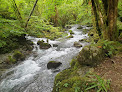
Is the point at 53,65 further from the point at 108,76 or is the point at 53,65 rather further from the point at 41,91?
the point at 108,76

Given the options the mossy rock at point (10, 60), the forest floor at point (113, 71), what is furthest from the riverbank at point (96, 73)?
the mossy rock at point (10, 60)

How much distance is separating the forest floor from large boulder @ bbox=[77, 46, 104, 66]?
0.25m

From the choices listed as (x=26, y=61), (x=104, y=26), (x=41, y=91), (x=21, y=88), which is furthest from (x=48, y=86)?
(x=104, y=26)

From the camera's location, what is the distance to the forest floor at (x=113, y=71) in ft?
7.81

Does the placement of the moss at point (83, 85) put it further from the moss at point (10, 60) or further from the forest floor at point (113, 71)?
the moss at point (10, 60)

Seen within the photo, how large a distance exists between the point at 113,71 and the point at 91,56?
0.93 meters

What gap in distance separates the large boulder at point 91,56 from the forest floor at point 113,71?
0.83 feet

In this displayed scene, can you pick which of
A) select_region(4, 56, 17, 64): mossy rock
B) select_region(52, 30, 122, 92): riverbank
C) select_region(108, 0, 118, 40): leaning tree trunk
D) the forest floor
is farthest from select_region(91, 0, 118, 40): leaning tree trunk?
select_region(4, 56, 17, 64): mossy rock

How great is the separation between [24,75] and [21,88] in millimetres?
1140

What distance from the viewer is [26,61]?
7070 millimetres

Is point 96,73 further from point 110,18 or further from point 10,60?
point 10,60

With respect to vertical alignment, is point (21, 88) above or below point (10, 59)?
below

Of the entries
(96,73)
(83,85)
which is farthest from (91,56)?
(83,85)

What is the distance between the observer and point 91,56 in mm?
3555
